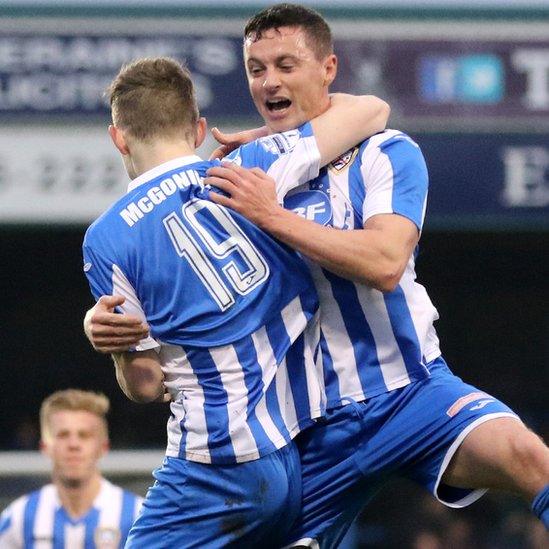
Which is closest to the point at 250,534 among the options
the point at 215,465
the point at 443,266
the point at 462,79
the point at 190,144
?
the point at 215,465

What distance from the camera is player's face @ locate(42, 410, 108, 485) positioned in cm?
695

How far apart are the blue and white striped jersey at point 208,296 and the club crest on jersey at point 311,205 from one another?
14 centimetres

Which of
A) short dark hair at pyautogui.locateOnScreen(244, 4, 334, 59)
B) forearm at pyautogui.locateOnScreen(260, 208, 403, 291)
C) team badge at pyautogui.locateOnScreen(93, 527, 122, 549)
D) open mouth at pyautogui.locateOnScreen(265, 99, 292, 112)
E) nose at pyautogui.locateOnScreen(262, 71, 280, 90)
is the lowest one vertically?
team badge at pyautogui.locateOnScreen(93, 527, 122, 549)

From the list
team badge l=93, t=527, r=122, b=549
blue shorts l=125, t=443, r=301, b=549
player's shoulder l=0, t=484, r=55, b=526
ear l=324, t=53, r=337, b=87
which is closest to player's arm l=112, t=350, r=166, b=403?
blue shorts l=125, t=443, r=301, b=549

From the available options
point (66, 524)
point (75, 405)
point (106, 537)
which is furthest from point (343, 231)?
point (66, 524)

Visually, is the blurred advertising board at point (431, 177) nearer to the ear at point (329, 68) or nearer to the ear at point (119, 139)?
the ear at point (329, 68)

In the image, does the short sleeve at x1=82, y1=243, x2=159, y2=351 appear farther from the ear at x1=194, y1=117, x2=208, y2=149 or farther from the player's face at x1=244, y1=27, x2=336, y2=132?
the player's face at x1=244, y1=27, x2=336, y2=132

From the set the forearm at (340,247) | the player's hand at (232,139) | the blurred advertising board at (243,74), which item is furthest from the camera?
the blurred advertising board at (243,74)

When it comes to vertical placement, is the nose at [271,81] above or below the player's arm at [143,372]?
above

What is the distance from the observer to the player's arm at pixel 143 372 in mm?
4258

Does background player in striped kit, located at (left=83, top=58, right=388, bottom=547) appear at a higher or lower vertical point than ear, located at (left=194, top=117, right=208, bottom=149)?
lower

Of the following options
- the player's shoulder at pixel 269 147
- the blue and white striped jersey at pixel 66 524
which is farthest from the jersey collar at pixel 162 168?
the blue and white striped jersey at pixel 66 524

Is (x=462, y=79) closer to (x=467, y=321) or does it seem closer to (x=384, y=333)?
(x=467, y=321)

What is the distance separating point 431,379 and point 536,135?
515 centimetres
